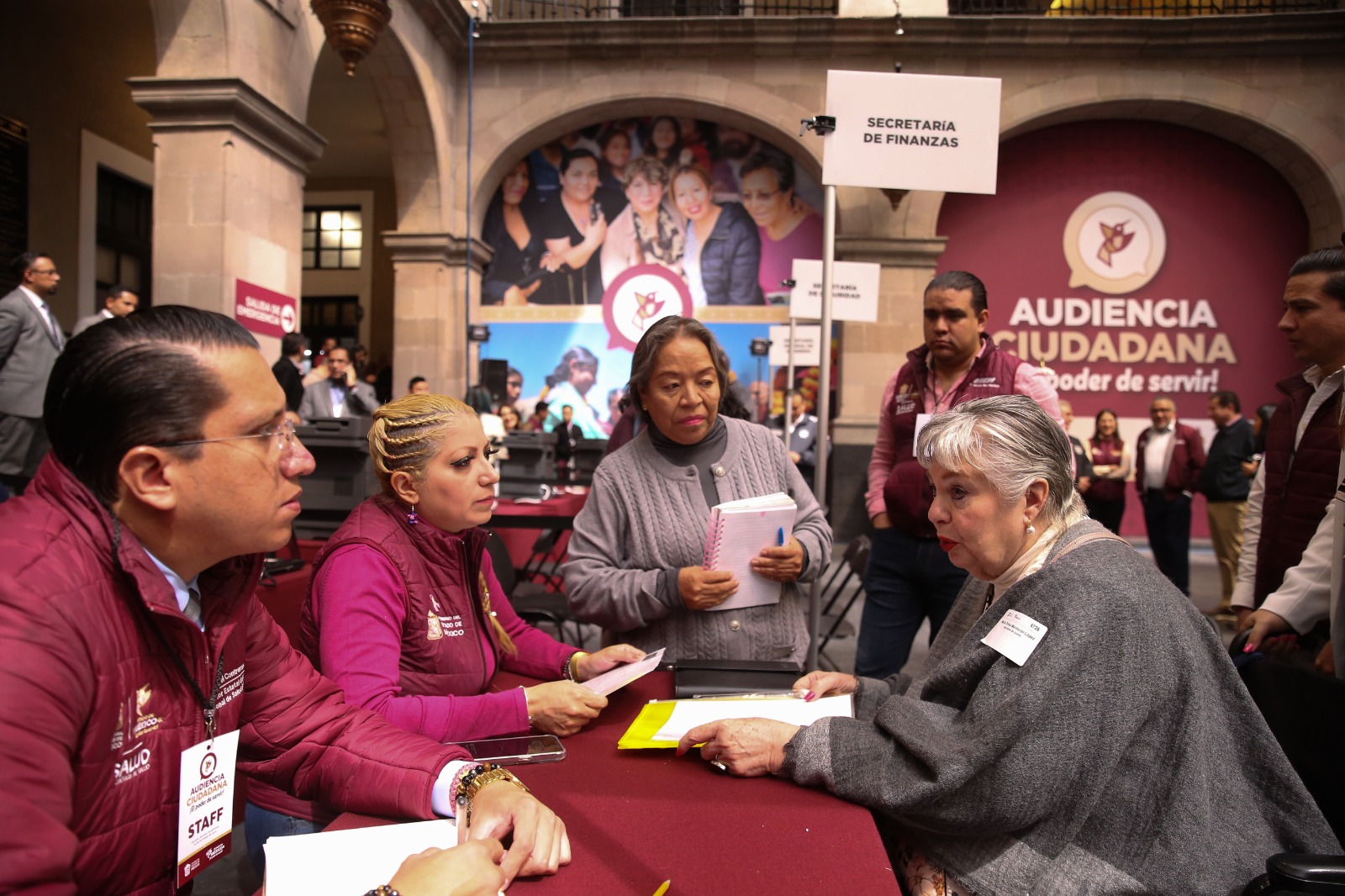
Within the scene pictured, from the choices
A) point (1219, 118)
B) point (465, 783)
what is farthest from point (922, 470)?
point (1219, 118)

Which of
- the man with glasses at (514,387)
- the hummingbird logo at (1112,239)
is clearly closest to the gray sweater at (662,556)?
the man with glasses at (514,387)

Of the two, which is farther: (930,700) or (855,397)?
(855,397)

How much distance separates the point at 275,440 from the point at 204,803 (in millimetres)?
527

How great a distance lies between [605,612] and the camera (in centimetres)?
227

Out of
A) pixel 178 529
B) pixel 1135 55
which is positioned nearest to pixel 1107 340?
pixel 1135 55

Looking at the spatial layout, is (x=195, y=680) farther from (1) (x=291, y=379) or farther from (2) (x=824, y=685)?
(1) (x=291, y=379)

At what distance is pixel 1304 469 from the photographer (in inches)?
110

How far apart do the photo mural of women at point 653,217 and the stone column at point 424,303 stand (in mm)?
1283

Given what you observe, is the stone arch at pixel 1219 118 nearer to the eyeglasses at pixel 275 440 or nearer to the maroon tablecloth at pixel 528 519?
the maroon tablecloth at pixel 528 519

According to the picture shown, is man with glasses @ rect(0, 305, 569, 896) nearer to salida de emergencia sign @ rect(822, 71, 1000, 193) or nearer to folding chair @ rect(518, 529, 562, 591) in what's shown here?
salida de emergencia sign @ rect(822, 71, 1000, 193)

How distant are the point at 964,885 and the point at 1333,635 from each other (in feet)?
4.34

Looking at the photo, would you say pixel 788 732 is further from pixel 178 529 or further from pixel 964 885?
pixel 178 529

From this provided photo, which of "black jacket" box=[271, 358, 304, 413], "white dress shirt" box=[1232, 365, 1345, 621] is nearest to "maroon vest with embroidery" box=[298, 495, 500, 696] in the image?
"white dress shirt" box=[1232, 365, 1345, 621]

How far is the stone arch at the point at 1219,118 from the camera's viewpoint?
11.1 meters
